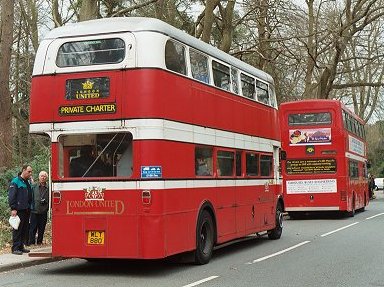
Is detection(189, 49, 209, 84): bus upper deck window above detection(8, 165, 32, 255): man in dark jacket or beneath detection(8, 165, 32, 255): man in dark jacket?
above

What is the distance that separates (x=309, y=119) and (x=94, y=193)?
14859 millimetres

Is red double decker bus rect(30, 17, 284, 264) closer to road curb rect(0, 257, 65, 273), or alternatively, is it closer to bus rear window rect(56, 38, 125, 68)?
bus rear window rect(56, 38, 125, 68)

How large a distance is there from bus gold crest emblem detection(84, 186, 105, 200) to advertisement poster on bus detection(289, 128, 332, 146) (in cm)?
1468

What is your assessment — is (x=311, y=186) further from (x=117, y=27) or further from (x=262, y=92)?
(x=117, y=27)

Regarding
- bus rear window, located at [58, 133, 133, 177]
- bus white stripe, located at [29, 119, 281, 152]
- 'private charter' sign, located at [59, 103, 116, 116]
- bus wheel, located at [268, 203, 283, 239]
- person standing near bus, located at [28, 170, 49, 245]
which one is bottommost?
bus wheel, located at [268, 203, 283, 239]

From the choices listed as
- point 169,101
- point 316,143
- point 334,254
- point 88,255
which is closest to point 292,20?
point 316,143

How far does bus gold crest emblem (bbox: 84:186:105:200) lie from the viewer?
1053 cm

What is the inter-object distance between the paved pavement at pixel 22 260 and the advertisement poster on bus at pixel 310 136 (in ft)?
43.7

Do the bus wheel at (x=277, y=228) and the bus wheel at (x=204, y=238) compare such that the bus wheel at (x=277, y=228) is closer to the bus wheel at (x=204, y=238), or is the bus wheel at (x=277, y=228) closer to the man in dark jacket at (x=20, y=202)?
the bus wheel at (x=204, y=238)

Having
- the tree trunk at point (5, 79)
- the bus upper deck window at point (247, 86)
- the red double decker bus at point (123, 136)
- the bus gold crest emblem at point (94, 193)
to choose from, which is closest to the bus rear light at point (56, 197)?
the red double decker bus at point (123, 136)

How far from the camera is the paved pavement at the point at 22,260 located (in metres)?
11.4

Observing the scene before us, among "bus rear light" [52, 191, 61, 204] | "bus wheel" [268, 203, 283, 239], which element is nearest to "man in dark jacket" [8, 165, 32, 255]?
"bus rear light" [52, 191, 61, 204]

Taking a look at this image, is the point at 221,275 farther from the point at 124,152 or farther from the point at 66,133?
the point at 66,133

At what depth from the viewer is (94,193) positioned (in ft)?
34.7
